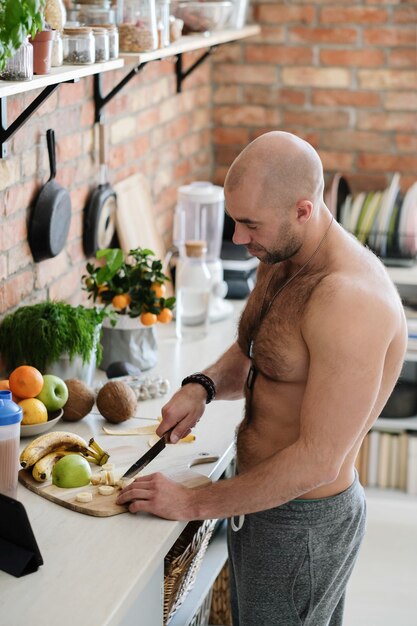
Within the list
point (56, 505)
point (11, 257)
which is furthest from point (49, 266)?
point (56, 505)

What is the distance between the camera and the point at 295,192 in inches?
74.0

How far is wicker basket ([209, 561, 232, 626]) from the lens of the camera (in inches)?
116

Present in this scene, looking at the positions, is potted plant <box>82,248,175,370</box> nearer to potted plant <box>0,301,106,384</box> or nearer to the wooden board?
potted plant <box>0,301,106,384</box>

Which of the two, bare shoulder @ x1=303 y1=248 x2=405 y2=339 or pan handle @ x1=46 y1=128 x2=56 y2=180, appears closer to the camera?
bare shoulder @ x1=303 y1=248 x2=405 y2=339

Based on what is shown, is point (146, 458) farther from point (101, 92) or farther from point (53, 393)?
point (101, 92)

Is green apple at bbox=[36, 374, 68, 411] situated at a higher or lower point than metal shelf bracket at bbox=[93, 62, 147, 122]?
lower

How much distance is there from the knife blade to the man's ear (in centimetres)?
58

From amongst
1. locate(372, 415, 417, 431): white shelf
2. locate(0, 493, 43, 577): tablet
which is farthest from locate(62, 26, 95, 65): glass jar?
locate(372, 415, 417, 431): white shelf

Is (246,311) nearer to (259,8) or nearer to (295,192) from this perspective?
(295,192)

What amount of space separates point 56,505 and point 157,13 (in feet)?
4.86

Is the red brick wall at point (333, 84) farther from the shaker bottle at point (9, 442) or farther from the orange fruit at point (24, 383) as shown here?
the shaker bottle at point (9, 442)

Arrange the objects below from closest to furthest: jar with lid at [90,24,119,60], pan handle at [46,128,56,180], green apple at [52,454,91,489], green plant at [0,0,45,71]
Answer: green plant at [0,0,45,71] → green apple at [52,454,91,489] → jar with lid at [90,24,119,60] → pan handle at [46,128,56,180]

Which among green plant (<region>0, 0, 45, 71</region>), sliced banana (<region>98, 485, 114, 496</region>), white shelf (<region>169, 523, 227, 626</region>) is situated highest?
green plant (<region>0, 0, 45, 71</region>)

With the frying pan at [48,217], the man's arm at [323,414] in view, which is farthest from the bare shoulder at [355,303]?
the frying pan at [48,217]
